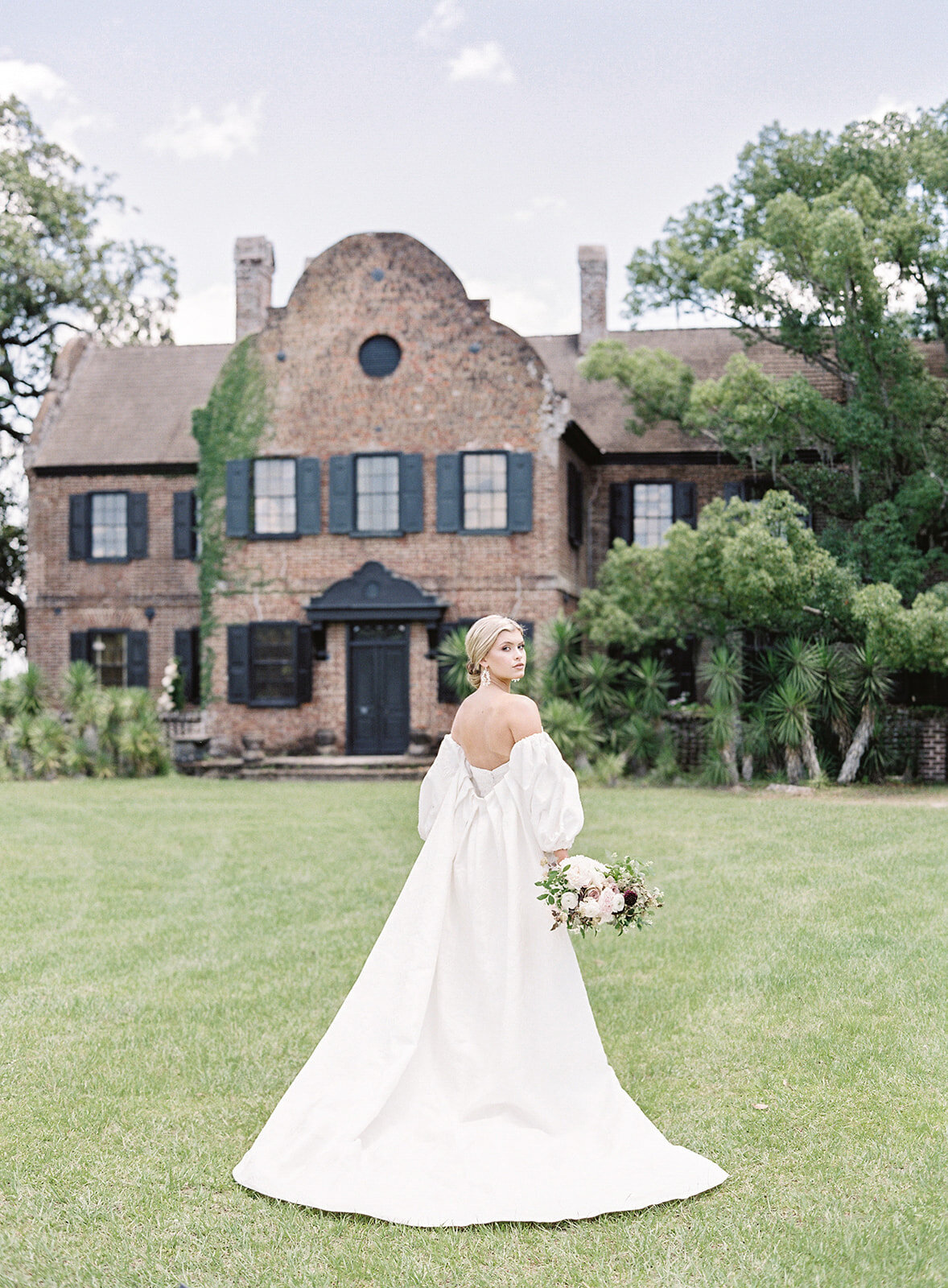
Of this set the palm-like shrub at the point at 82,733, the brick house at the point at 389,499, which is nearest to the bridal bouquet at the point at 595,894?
the brick house at the point at 389,499

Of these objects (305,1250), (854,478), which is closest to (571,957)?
(305,1250)

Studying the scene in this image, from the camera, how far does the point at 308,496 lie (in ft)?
69.2

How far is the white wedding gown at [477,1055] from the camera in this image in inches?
177

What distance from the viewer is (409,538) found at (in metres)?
20.9

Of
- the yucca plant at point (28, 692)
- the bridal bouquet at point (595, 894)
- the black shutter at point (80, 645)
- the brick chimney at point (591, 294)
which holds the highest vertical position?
the brick chimney at point (591, 294)

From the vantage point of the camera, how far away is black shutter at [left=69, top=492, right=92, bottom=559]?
2369cm

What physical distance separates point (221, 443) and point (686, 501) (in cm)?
791

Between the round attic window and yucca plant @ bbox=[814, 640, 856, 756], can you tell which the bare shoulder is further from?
the round attic window

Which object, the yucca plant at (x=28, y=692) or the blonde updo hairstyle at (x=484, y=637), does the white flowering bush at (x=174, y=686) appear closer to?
the yucca plant at (x=28, y=692)

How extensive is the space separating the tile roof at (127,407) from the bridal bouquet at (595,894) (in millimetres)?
20083

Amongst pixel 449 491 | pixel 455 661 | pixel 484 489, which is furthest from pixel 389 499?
pixel 455 661

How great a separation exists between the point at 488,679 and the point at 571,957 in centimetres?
108

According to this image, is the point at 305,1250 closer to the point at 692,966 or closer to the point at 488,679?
the point at 488,679

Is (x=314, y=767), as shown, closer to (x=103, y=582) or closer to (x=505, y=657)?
(x=103, y=582)
